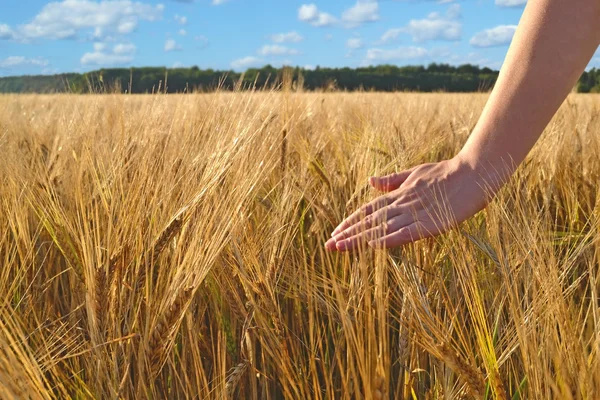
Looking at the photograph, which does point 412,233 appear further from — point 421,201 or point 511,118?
point 511,118

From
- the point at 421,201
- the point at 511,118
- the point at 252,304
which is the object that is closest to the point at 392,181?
the point at 421,201

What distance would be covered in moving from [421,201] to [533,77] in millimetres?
314

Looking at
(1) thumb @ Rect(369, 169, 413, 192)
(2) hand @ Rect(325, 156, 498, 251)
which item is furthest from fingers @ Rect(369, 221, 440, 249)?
(1) thumb @ Rect(369, 169, 413, 192)

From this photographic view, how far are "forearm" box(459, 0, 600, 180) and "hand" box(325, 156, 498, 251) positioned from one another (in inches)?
1.8

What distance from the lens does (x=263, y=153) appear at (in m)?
1.11

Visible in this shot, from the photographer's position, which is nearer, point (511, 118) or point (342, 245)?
point (342, 245)

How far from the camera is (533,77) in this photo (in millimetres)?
1069

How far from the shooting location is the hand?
1.00 metres

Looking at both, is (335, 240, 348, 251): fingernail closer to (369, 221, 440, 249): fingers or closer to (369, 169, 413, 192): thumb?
(369, 221, 440, 249): fingers

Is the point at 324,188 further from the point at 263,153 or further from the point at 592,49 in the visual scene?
the point at 592,49

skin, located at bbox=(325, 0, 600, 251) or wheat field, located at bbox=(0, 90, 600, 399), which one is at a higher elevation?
skin, located at bbox=(325, 0, 600, 251)

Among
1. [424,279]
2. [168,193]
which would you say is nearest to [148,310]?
[168,193]

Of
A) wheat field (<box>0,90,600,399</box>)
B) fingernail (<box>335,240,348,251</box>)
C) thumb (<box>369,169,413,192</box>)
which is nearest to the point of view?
wheat field (<box>0,90,600,399</box>)

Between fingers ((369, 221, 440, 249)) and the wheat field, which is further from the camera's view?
fingers ((369, 221, 440, 249))
